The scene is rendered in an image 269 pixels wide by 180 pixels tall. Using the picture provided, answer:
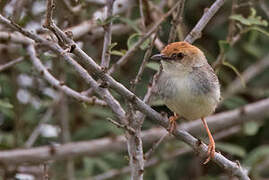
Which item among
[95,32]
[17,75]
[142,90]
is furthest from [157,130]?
[17,75]

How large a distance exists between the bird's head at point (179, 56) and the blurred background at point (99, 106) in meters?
0.60

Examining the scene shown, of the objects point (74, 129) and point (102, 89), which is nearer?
point (102, 89)

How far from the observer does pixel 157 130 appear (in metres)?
5.34

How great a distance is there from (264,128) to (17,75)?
280 centimetres

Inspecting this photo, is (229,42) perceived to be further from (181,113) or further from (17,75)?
(17,75)

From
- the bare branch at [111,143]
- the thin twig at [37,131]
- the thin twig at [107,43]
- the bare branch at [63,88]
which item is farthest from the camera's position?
the thin twig at [37,131]

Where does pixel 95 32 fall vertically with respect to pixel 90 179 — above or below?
above

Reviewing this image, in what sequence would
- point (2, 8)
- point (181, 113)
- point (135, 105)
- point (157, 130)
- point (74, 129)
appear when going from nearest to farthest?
point (135, 105)
point (181, 113)
point (2, 8)
point (157, 130)
point (74, 129)

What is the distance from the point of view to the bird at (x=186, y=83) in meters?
3.71

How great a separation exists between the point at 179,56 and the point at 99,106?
1.15 meters

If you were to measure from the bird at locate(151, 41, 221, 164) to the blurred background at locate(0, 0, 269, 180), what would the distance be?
64 cm

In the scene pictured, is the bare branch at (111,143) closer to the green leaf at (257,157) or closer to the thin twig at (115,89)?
the green leaf at (257,157)

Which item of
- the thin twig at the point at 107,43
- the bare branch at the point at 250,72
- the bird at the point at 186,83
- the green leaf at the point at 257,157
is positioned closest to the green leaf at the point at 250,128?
the green leaf at the point at 257,157

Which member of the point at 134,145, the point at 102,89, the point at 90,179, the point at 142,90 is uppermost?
the point at 142,90
